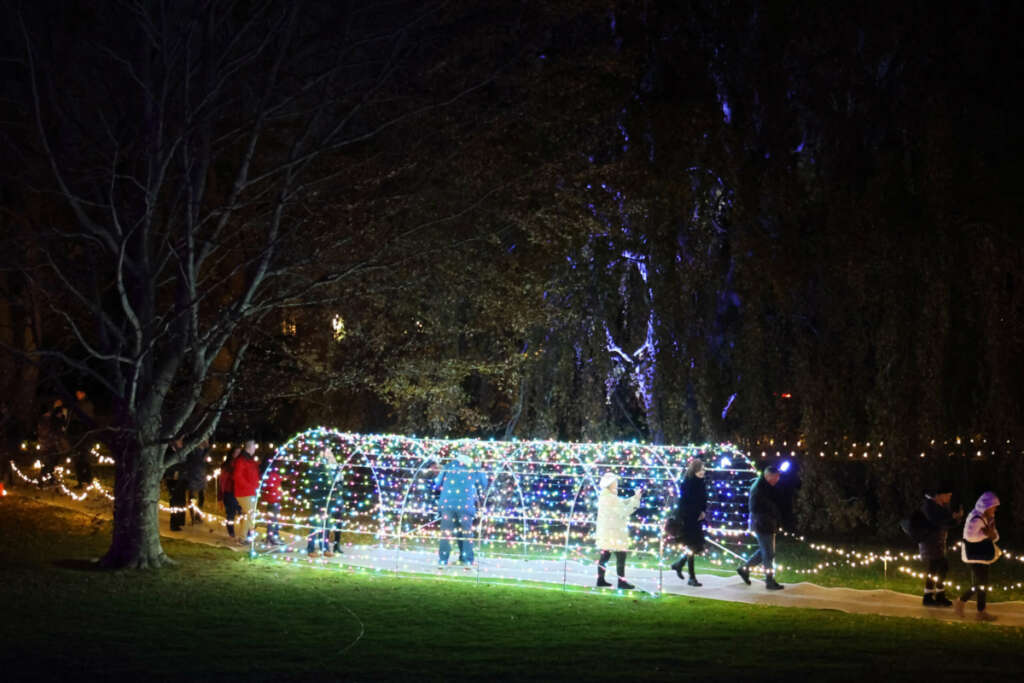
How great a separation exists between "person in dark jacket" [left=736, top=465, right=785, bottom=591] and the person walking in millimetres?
3518

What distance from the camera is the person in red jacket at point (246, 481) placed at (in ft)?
55.7

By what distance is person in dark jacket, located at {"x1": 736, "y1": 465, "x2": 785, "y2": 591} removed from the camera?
13344 millimetres

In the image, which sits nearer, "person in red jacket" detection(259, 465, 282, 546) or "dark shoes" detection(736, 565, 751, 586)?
"dark shoes" detection(736, 565, 751, 586)

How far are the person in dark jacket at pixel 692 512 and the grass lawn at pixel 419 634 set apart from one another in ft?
3.63

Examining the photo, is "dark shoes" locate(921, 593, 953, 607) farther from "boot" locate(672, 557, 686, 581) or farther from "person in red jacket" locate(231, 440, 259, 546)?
"person in red jacket" locate(231, 440, 259, 546)

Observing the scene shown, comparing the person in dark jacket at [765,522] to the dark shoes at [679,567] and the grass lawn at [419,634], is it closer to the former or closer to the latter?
the dark shoes at [679,567]

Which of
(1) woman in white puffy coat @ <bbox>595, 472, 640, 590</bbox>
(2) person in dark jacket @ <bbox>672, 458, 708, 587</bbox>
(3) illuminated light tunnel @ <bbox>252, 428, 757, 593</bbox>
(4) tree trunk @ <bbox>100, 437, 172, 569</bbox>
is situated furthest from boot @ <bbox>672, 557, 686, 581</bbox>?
(4) tree trunk @ <bbox>100, 437, 172, 569</bbox>

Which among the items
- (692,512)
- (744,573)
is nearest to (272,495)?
(692,512)

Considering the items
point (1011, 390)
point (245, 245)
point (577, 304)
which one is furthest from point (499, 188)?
point (1011, 390)

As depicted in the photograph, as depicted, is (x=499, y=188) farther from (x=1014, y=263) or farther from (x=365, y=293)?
(x=1014, y=263)

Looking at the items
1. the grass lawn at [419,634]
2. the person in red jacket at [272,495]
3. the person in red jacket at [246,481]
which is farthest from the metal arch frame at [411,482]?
the person in red jacket at [246,481]

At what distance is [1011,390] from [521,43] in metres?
9.02

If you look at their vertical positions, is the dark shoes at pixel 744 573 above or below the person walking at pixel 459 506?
below

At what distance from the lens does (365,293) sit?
16.7 metres
